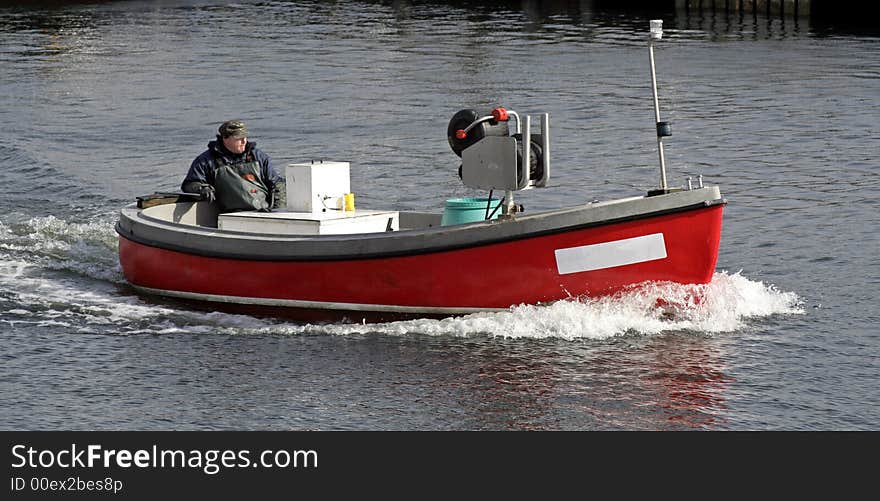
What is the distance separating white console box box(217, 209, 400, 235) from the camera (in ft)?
41.7

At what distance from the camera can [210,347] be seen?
11930 mm

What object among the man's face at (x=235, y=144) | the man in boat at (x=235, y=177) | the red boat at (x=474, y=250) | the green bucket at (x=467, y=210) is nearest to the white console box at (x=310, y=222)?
the red boat at (x=474, y=250)

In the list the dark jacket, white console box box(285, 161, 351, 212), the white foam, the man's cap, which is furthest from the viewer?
the dark jacket

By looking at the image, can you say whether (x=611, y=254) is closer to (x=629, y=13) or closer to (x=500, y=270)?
(x=500, y=270)

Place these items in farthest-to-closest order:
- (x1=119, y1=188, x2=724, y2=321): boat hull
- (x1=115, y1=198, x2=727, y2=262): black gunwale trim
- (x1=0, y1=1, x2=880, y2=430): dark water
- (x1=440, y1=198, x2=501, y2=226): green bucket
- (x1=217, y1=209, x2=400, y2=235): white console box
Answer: (x1=217, y1=209, x2=400, y2=235): white console box < (x1=440, y1=198, x2=501, y2=226): green bucket < (x1=119, y1=188, x2=724, y2=321): boat hull < (x1=115, y1=198, x2=727, y2=262): black gunwale trim < (x1=0, y1=1, x2=880, y2=430): dark water

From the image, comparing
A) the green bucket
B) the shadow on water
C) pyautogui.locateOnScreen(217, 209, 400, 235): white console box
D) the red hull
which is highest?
the shadow on water

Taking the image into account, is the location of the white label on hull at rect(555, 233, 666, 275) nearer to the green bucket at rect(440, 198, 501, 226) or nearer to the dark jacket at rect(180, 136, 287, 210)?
the green bucket at rect(440, 198, 501, 226)

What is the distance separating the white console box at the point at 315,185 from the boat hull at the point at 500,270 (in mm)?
859

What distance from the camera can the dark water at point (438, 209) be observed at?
409 inches

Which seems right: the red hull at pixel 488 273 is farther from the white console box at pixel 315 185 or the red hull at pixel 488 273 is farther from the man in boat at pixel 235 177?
the man in boat at pixel 235 177

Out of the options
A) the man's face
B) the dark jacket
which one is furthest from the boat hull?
the man's face

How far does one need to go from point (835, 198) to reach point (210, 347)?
29.3 feet

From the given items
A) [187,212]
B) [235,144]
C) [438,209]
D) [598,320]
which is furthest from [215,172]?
[438,209]
